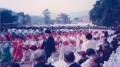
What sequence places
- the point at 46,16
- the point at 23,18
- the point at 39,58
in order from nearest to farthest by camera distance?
the point at 39,58 < the point at 23,18 < the point at 46,16

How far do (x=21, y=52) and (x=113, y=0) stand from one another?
24.1 meters

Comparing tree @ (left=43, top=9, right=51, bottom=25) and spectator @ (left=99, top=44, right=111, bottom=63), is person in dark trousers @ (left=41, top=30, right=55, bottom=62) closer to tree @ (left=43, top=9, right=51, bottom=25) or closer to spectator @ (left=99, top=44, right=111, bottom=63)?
spectator @ (left=99, top=44, right=111, bottom=63)

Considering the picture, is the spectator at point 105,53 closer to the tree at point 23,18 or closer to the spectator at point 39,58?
the spectator at point 39,58

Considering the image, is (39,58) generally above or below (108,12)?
below

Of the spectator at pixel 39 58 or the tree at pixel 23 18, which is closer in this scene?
the spectator at pixel 39 58

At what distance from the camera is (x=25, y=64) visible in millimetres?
8594

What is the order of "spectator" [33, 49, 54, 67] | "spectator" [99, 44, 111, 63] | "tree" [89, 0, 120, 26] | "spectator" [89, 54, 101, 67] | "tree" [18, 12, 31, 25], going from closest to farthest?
"spectator" [33, 49, 54, 67]
"spectator" [89, 54, 101, 67]
"spectator" [99, 44, 111, 63]
"tree" [89, 0, 120, 26]
"tree" [18, 12, 31, 25]

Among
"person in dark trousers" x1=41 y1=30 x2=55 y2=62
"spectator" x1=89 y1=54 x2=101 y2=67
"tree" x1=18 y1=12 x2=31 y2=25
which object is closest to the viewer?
"spectator" x1=89 y1=54 x2=101 y2=67

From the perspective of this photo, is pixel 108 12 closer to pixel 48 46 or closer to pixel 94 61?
pixel 48 46

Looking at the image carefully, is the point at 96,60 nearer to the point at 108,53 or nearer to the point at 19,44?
the point at 108,53

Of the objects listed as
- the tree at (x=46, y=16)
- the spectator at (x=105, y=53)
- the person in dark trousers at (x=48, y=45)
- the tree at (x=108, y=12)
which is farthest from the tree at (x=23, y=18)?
the spectator at (x=105, y=53)

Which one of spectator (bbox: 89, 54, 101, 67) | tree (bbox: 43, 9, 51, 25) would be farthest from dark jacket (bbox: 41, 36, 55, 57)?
tree (bbox: 43, 9, 51, 25)

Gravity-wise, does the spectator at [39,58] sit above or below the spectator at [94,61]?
above

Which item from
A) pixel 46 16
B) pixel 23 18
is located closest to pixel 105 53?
pixel 23 18
